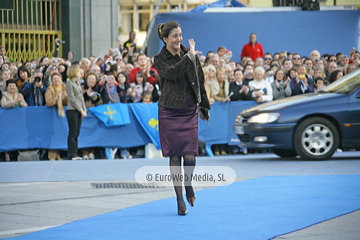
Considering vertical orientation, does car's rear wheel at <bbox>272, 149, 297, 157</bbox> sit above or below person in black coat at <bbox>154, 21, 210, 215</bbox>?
below

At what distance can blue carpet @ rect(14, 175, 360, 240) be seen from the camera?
20.7 ft

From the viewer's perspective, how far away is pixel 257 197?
28.1ft

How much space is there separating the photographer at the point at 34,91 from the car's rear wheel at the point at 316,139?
5563mm

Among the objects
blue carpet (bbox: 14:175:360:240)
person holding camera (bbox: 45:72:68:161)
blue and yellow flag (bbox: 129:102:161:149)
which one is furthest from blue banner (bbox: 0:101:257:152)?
blue carpet (bbox: 14:175:360:240)

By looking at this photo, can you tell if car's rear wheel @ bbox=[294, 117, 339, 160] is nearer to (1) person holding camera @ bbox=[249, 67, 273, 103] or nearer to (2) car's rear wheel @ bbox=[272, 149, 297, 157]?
(2) car's rear wheel @ bbox=[272, 149, 297, 157]

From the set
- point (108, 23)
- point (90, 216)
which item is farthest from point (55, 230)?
point (108, 23)

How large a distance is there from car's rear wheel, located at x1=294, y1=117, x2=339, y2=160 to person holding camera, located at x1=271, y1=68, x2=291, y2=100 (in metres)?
3.13

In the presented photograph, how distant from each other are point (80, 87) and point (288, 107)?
14.9 ft

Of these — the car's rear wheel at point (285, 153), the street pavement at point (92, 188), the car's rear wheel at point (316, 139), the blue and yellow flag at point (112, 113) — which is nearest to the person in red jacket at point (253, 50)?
the street pavement at point (92, 188)

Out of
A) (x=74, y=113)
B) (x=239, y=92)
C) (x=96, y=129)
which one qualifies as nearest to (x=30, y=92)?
(x=74, y=113)

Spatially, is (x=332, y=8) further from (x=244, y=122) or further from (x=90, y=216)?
(x=90, y=216)

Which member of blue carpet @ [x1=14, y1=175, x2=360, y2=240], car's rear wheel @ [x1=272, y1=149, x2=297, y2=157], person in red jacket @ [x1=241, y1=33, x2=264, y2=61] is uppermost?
person in red jacket @ [x1=241, y1=33, x2=264, y2=61]

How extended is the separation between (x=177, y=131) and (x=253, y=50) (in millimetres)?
13786

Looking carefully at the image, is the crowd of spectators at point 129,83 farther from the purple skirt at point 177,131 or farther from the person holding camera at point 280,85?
the purple skirt at point 177,131
